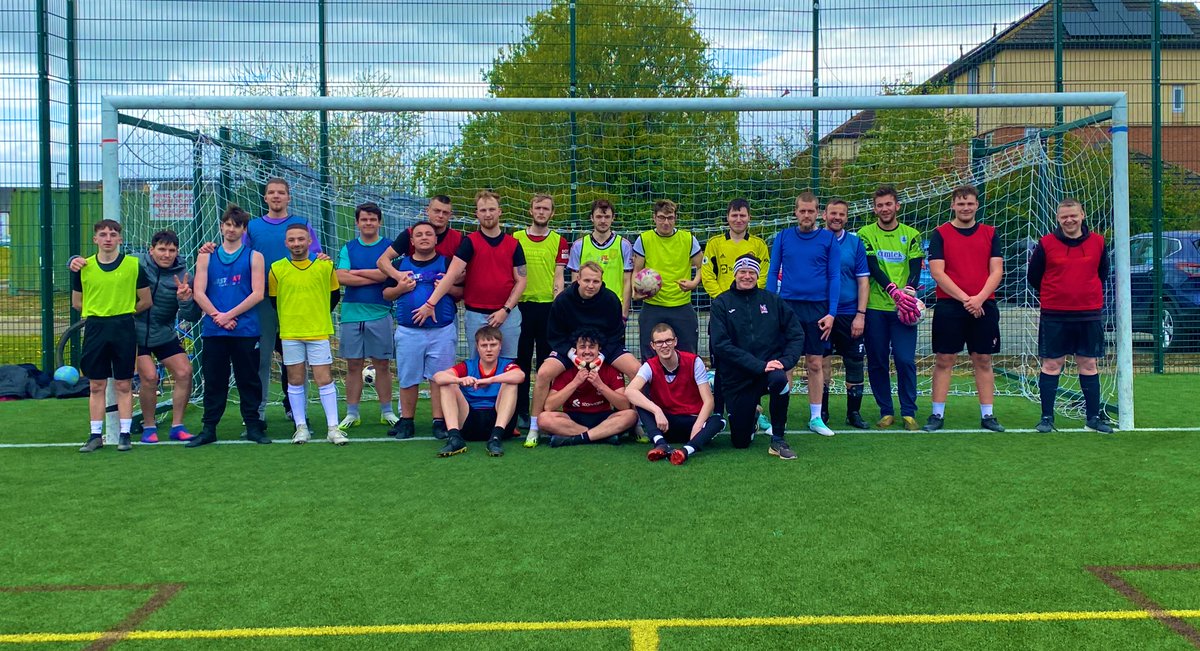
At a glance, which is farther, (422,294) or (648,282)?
(422,294)

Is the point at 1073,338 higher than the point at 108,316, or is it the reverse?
the point at 108,316

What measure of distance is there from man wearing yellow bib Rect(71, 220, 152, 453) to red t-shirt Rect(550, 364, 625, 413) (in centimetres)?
303

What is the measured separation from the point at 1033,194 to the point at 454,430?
602cm

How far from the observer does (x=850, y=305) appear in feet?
23.8

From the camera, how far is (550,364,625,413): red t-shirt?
6730mm

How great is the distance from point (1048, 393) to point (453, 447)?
179 inches

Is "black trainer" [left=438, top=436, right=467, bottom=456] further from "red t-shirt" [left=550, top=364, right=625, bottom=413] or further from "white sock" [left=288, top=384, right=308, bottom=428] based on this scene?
"white sock" [left=288, top=384, right=308, bottom=428]

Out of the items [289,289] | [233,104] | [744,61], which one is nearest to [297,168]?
[233,104]

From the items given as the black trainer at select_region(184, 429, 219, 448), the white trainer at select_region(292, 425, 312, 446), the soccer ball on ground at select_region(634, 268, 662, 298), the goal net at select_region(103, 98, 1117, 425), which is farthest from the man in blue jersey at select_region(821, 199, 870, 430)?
the black trainer at select_region(184, 429, 219, 448)

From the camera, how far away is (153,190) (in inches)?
324

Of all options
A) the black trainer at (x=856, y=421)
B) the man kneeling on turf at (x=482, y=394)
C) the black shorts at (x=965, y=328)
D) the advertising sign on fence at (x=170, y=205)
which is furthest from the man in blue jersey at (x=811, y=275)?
the advertising sign on fence at (x=170, y=205)

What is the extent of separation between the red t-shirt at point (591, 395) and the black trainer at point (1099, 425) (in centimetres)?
364

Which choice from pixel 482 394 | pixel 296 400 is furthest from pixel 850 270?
pixel 296 400

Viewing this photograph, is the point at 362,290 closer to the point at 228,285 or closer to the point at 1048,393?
the point at 228,285
